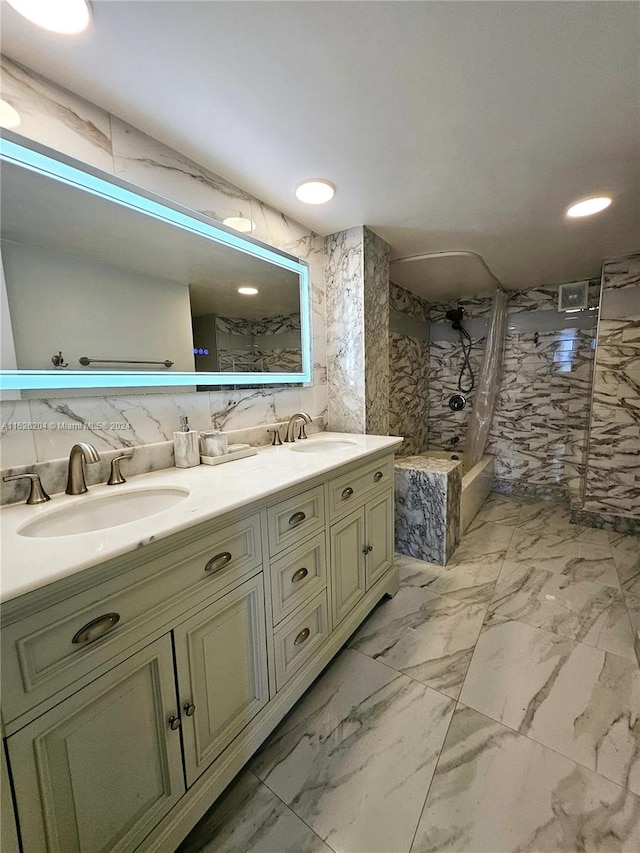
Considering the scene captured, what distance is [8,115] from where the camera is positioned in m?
0.95

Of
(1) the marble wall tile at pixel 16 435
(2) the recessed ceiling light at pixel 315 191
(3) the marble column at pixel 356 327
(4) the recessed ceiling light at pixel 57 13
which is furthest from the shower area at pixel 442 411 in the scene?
(4) the recessed ceiling light at pixel 57 13

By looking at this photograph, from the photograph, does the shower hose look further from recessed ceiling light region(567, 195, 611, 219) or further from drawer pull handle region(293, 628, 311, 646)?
drawer pull handle region(293, 628, 311, 646)

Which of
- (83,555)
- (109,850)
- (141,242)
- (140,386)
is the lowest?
(109,850)

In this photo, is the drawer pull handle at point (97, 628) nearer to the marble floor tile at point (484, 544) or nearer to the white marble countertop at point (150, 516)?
the white marble countertop at point (150, 516)

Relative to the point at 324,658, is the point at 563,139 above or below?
above

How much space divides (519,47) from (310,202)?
987mm

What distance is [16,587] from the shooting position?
1.79 ft

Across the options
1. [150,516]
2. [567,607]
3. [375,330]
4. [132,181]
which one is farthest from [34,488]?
[567,607]

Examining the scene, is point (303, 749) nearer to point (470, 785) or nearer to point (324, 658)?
point (324, 658)

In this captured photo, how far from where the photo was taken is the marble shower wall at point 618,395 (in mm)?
2553

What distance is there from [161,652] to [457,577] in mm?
1880

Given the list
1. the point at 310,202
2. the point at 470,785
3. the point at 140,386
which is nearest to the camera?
the point at 470,785

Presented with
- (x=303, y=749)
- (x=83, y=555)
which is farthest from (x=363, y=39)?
(x=303, y=749)

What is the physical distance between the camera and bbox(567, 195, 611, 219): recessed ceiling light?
1711mm
